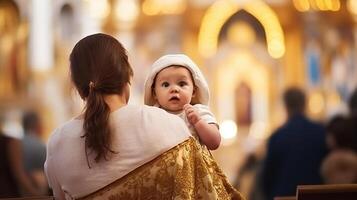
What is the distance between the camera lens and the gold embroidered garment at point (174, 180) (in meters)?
2.90

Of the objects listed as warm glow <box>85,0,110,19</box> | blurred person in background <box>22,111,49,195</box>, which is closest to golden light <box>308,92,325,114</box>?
warm glow <box>85,0,110,19</box>

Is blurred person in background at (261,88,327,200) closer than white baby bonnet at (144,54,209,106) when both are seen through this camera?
No

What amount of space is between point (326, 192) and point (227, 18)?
18232 millimetres

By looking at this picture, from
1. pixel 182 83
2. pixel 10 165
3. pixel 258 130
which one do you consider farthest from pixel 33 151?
pixel 258 130

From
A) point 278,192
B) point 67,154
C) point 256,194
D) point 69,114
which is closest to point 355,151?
point 278,192

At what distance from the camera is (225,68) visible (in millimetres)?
21344

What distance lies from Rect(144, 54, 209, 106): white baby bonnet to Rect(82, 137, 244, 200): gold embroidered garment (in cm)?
34

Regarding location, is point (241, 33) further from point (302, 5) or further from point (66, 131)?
point (66, 131)

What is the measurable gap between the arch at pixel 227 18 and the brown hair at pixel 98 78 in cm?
1777

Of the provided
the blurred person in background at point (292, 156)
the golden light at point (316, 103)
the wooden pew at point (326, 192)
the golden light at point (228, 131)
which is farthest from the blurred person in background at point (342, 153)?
the golden light at point (228, 131)

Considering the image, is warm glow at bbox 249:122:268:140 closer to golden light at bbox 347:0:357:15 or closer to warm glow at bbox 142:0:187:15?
warm glow at bbox 142:0:187:15

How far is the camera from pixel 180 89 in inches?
126

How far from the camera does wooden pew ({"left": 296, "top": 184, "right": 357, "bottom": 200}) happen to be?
3145 mm

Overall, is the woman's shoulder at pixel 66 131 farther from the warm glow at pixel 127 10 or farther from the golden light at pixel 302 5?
the golden light at pixel 302 5
